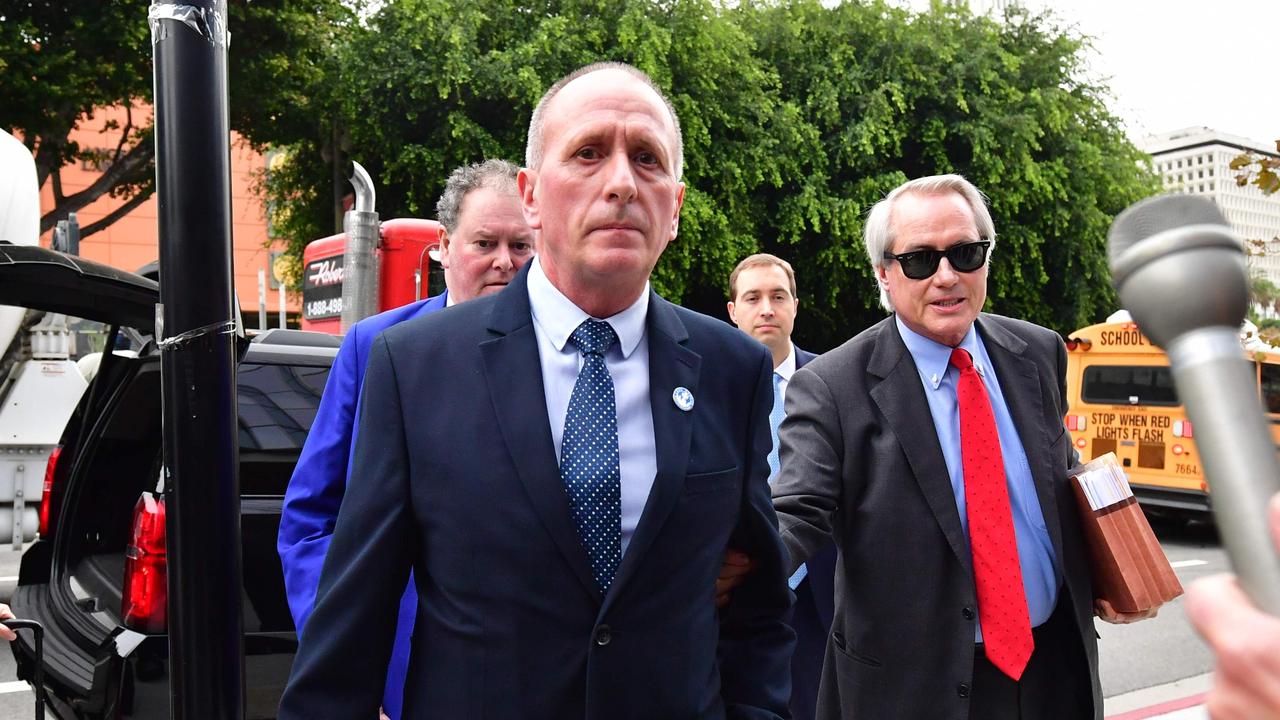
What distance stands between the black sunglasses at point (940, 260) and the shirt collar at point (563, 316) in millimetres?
1190

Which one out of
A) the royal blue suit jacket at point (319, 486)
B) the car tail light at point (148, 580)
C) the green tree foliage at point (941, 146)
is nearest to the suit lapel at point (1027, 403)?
the royal blue suit jacket at point (319, 486)

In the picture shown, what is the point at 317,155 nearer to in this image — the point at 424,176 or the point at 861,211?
the point at 424,176

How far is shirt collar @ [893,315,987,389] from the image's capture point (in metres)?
2.72

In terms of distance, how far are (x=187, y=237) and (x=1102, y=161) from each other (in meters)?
21.9

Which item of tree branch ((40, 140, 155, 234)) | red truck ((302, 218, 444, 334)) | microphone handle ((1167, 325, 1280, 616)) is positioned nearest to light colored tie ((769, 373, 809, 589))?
microphone handle ((1167, 325, 1280, 616))

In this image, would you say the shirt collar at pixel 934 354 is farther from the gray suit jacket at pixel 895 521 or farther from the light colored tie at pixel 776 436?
the light colored tie at pixel 776 436

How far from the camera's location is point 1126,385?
12.4 m

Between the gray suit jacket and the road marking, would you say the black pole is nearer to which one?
the gray suit jacket

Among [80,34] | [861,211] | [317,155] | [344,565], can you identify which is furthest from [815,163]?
[344,565]

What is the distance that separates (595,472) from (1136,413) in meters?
12.2

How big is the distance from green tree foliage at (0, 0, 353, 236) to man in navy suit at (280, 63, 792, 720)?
567 inches

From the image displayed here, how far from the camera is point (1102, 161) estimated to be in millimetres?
21172

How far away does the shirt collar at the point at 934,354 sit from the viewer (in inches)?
107

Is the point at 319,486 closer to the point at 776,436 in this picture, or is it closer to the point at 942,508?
the point at 942,508
